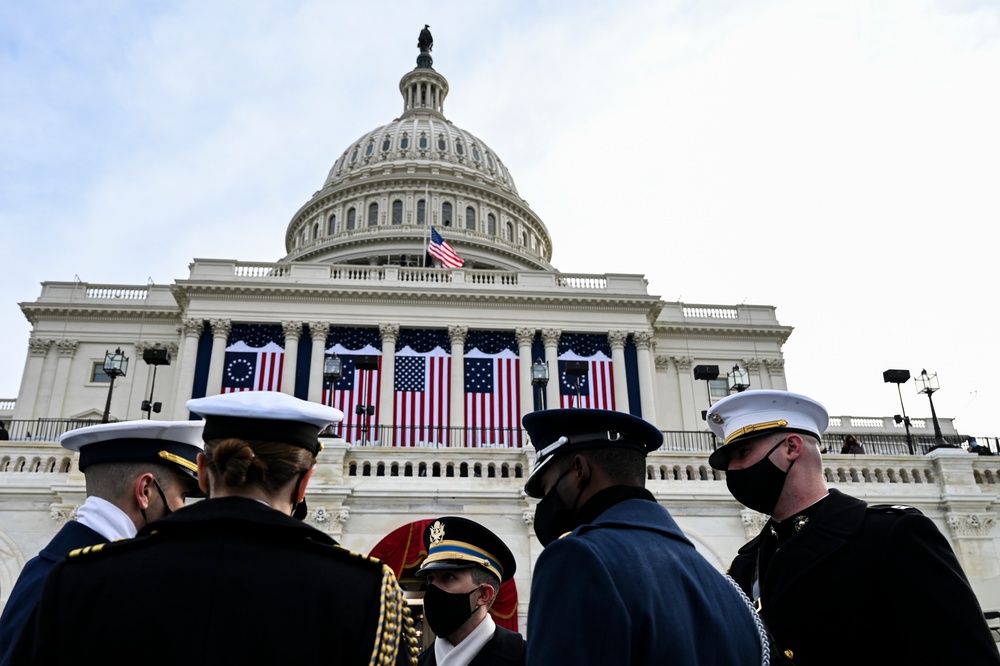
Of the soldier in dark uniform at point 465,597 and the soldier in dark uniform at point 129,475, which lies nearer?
the soldier in dark uniform at point 129,475

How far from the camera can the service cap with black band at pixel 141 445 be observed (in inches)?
156

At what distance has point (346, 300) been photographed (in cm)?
4153

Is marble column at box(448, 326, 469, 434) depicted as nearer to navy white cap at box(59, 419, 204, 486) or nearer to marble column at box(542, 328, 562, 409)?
marble column at box(542, 328, 562, 409)

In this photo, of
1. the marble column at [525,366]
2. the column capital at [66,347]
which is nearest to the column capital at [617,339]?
the marble column at [525,366]

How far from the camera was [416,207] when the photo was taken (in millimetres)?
67688

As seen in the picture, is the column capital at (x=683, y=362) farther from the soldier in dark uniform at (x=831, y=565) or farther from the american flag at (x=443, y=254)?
the soldier in dark uniform at (x=831, y=565)

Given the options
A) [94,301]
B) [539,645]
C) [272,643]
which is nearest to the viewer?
[272,643]

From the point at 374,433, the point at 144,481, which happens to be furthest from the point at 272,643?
the point at 374,433

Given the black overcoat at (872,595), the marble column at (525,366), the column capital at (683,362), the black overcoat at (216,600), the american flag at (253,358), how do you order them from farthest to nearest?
the column capital at (683,362) → the marble column at (525,366) → the american flag at (253,358) → the black overcoat at (872,595) → the black overcoat at (216,600)

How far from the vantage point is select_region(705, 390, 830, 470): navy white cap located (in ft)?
14.4

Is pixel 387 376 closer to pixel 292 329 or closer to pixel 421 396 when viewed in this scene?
pixel 421 396

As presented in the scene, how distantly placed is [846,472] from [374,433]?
2141 centimetres

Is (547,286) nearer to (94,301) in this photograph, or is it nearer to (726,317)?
(726,317)

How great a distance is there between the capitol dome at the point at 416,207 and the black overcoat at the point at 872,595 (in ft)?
177
